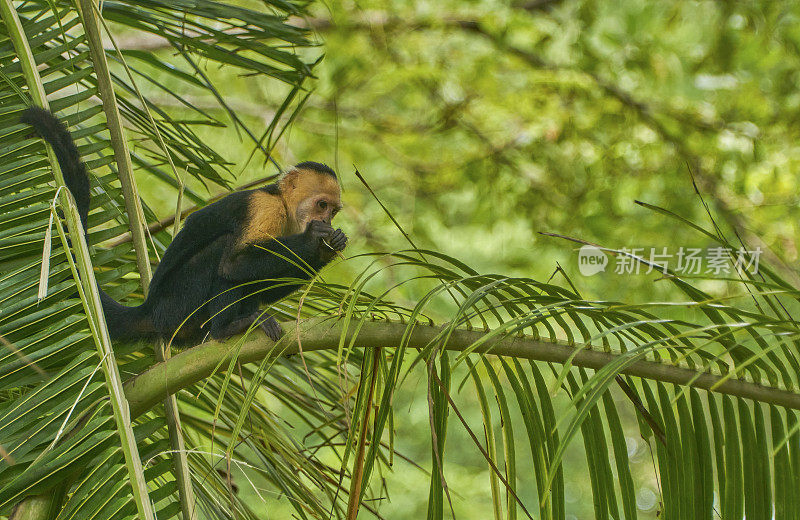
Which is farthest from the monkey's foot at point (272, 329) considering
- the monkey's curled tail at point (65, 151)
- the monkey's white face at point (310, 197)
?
the monkey's white face at point (310, 197)

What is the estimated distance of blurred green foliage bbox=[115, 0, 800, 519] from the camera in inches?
189

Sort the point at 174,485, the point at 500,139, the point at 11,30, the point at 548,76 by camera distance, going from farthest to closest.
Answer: the point at 500,139 < the point at 548,76 < the point at 11,30 < the point at 174,485

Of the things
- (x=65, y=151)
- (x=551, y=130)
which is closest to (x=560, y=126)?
(x=551, y=130)

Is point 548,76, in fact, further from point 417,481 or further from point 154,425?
point 154,425

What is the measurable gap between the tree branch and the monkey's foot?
0.10 feet

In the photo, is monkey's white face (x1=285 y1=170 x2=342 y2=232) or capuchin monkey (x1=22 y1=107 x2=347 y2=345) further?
monkey's white face (x1=285 y1=170 x2=342 y2=232)

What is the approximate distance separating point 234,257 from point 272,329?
59 centimetres

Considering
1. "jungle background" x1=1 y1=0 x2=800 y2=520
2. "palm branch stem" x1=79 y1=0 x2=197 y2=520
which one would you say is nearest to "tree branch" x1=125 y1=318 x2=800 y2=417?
"palm branch stem" x1=79 y1=0 x2=197 y2=520

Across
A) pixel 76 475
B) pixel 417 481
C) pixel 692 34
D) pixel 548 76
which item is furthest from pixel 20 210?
pixel 692 34

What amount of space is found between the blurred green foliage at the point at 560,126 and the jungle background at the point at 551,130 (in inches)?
0.6

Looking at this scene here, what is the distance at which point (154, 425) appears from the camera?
4.24 ft

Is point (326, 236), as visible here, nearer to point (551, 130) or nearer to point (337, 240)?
point (337, 240)

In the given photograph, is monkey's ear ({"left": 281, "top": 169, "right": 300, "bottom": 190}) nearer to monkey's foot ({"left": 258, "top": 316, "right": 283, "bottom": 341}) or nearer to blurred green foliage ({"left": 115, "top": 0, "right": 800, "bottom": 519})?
monkey's foot ({"left": 258, "top": 316, "right": 283, "bottom": 341})

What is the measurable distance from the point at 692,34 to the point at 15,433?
5.23 meters
